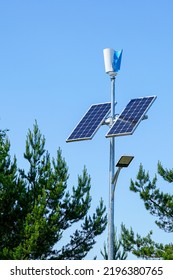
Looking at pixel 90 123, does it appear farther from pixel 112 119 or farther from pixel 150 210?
pixel 150 210

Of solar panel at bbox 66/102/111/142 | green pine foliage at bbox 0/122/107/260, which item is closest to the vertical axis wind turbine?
solar panel at bbox 66/102/111/142

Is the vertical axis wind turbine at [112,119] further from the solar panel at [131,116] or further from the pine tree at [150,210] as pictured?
the pine tree at [150,210]

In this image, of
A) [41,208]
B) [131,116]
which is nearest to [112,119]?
[131,116]

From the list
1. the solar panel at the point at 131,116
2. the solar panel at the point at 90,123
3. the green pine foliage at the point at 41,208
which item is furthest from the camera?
the green pine foliage at the point at 41,208

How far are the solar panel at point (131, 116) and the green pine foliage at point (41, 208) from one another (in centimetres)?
994

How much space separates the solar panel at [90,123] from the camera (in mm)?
14344

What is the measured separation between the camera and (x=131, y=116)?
14.4m

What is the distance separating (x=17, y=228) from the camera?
25281mm

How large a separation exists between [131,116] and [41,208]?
10.5 m

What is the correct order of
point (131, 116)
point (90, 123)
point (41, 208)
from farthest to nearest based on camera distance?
point (41, 208) → point (90, 123) → point (131, 116)

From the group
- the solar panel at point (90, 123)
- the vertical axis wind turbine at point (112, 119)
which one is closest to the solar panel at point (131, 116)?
the vertical axis wind turbine at point (112, 119)

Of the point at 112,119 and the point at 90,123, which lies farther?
the point at 90,123

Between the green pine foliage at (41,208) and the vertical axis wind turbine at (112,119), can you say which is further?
the green pine foliage at (41,208)
